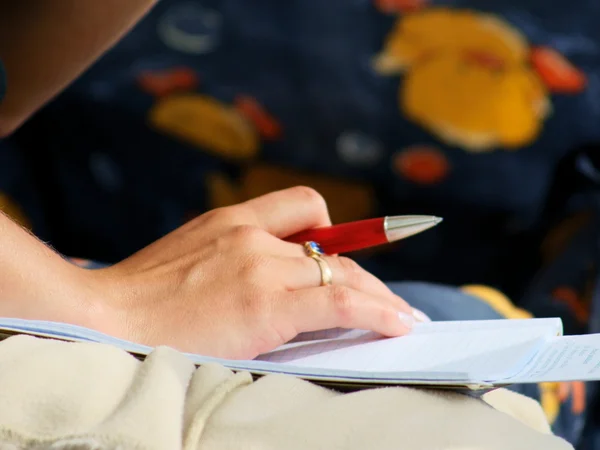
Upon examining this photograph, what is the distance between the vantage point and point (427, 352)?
515 mm

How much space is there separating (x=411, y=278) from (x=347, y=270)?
0.79 meters

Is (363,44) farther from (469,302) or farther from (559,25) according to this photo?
(469,302)

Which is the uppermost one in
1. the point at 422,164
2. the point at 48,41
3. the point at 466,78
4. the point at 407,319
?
the point at 48,41

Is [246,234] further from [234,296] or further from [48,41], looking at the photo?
[48,41]

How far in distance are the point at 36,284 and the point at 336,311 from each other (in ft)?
0.61

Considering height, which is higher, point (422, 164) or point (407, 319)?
point (407, 319)

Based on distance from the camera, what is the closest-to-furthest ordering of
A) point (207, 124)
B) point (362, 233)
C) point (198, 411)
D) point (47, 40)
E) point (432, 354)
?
point (198, 411) < point (432, 354) < point (362, 233) < point (47, 40) < point (207, 124)

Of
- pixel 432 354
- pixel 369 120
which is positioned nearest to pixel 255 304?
pixel 432 354

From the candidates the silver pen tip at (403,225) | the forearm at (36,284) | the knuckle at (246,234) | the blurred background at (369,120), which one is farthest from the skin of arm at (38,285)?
the blurred background at (369,120)

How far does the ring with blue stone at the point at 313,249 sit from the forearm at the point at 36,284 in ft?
0.53

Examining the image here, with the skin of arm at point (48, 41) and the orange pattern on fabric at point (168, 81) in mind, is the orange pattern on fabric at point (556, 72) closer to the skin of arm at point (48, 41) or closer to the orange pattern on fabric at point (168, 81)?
the orange pattern on fabric at point (168, 81)

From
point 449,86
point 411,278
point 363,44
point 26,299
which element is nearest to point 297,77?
point 363,44

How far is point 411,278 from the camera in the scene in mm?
1358

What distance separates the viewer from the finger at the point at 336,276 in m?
0.57
